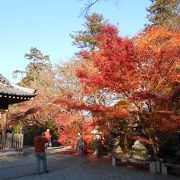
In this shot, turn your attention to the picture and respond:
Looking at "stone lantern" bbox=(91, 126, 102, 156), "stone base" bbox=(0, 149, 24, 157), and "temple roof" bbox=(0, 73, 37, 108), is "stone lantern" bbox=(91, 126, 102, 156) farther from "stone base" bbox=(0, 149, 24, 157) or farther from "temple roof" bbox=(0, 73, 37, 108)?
A: "temple roof" bbox=(0, 73, 37, 108)

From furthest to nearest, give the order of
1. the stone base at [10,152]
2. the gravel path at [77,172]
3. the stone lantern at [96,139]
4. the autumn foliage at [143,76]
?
the stone lantern at [96,139] < the stone base at [10,152] < the autumn foliage at [143,76] < the gravel path at [77,172]

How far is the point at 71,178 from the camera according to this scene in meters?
12.2

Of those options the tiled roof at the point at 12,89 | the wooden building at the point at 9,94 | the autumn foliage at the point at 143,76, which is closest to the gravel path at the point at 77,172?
the autumn foliage at the point at 143,76

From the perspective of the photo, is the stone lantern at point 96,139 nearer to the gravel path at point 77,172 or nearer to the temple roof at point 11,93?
the gravel path at point 77,172

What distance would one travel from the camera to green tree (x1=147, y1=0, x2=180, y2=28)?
33.0 metres

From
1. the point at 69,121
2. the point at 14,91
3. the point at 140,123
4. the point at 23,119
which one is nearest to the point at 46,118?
the point at 23,119

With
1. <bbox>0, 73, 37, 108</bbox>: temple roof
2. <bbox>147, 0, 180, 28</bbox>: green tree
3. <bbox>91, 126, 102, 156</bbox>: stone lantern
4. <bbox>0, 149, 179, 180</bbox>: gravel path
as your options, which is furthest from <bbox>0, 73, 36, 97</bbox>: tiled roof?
<bbox>147, 0, 180, 28</bbox>: green tree

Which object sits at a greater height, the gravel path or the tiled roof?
the tiled roof

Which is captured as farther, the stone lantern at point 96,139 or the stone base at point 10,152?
the stone lantern at point 96,139

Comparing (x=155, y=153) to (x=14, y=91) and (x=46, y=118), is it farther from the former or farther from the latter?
(x=46, y=118)

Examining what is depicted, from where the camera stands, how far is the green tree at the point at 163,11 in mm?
33000

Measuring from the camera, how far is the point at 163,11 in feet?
117

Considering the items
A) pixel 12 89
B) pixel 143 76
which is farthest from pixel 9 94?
pixel 143 76

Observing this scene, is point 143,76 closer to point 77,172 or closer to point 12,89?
point 77,172
